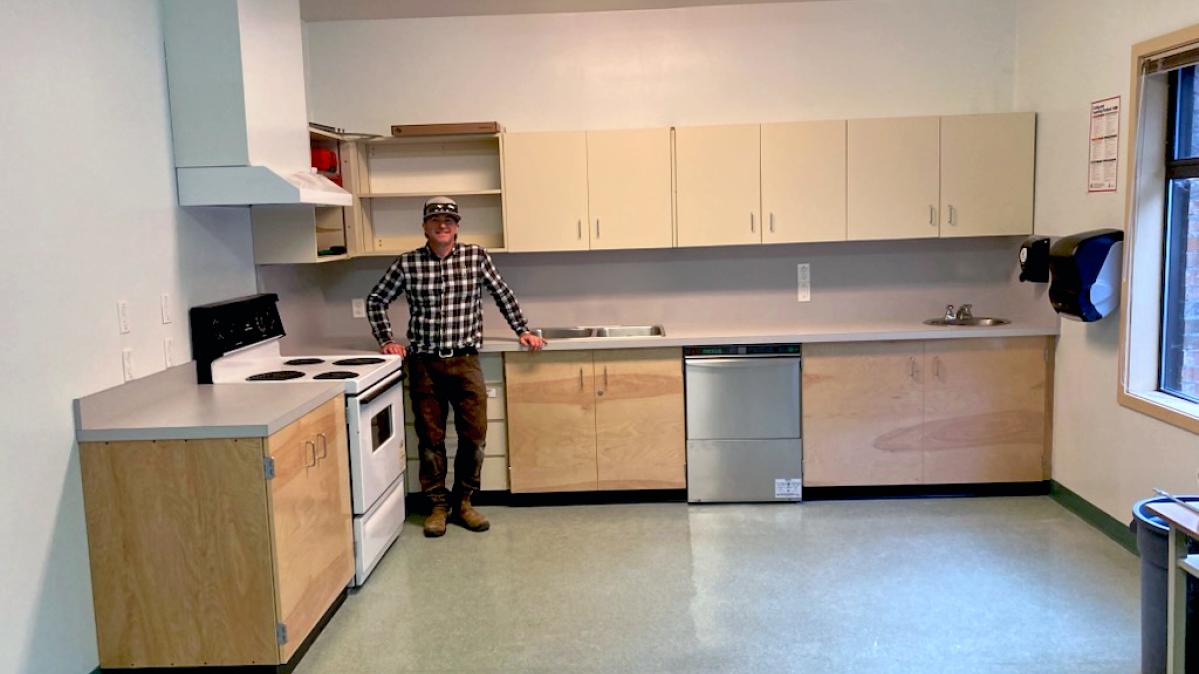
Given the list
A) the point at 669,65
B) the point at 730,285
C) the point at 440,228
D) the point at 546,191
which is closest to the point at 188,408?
the point at 440,228

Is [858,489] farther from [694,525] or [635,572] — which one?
[635,572]

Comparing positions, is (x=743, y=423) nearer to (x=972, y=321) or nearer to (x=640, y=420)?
(x=640, y=420)

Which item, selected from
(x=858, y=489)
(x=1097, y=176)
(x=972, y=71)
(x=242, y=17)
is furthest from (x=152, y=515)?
(x=972, y=71)

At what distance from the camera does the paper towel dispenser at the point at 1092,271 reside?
3730mm

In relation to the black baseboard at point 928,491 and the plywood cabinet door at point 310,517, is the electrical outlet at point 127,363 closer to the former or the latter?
the plywood cabinet door at point 310,517

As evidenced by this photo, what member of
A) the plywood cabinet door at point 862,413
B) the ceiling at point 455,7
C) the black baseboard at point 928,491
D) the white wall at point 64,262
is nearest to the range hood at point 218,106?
the white wall at point 64,262

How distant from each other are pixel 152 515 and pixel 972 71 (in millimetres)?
4501

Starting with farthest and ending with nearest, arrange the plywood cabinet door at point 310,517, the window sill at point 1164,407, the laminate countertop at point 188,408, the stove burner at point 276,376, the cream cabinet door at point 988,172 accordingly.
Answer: the cream cabinet door at point 988,172 < the stove burner at point 276,376 < the window sill at point 1164,407 < the plywood cabinet door at point 310,517 < the laminate countertop at point 188,408

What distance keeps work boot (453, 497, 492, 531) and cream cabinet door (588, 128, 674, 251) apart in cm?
155

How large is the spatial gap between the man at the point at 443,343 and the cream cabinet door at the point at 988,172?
7.73 ft

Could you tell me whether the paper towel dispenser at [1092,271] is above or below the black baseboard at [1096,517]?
above

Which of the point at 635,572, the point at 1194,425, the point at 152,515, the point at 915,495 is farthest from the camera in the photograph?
the point at 915,495

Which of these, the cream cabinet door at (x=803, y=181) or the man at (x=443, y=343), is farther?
the cream cabinet door at (x=803, y=181)

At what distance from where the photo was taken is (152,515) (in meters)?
2.80
